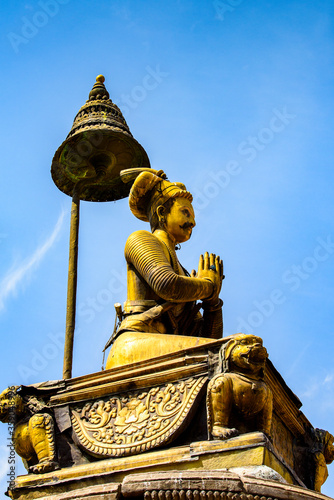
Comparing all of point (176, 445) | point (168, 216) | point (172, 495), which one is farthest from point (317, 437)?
point (168, 216)

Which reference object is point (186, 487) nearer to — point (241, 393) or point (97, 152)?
point (241, 393)

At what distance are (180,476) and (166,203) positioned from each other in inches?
158

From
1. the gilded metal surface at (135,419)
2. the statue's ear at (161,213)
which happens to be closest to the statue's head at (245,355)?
the gilded metal surface at (135,419)

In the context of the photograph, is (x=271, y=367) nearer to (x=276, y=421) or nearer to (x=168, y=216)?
(x=276, y=421)

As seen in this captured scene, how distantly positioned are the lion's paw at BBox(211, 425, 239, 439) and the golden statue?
1114 mm

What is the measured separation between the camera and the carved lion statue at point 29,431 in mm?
7383

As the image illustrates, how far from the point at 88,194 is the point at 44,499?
18.0ft

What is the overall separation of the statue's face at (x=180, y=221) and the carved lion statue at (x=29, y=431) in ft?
9.21

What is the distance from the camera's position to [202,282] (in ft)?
28.6

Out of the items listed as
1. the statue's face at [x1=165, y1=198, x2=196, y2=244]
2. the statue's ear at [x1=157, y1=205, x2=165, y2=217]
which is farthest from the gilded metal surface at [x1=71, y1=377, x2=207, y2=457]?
the statue's ear at [x1=157, y1=205, x2=165, y2=217]

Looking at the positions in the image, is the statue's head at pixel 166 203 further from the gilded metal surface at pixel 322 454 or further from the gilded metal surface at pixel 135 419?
the gilded metal surface at pixel 322 454

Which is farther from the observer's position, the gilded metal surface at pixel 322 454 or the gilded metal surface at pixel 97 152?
the gilded metal surface at pixel 97 152

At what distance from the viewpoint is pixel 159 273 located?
8.50 m

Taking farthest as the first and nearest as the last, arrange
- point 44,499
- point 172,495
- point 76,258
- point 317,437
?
point 76,258, point 317,437, point 44,499, point 172,495
